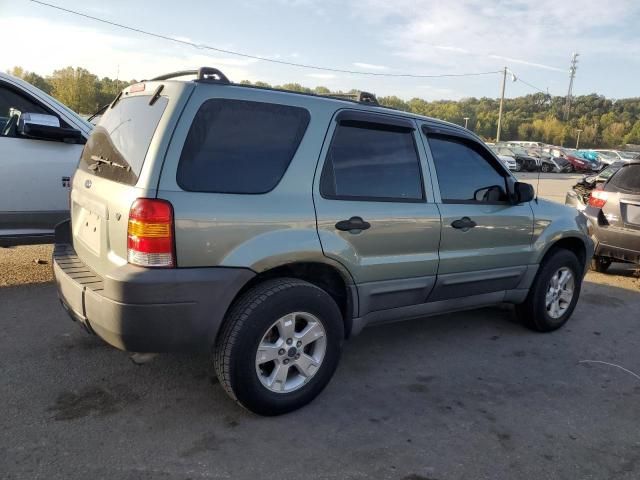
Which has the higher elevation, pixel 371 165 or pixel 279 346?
pixel 371 165

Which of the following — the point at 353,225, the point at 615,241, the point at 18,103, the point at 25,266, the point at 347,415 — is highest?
the point at 18,103

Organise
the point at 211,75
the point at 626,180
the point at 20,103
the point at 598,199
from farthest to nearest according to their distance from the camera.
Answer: the point at 598,199
the point at 626,180
the point at 20,103
the point at 211,75

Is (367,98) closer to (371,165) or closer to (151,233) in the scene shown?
(371,165)

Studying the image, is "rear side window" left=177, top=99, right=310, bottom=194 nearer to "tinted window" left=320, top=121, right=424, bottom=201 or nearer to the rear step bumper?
"tinted window" left=320, top=121, right=424, bottom=201

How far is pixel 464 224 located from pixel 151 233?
7.36 feet

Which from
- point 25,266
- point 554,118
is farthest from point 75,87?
point 554,118

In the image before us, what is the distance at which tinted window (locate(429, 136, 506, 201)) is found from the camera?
3.83 meters

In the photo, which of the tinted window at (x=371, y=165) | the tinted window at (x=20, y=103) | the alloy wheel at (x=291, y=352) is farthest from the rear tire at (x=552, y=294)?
the tinted window at (x=20, y=103)

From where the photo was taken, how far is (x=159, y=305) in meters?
2.63

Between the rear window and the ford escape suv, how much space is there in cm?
1

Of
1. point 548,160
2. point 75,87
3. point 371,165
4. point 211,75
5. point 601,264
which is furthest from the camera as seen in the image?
point 75,87

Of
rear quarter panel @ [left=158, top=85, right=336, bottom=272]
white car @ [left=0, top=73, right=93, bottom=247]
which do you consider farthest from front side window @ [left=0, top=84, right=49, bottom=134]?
rear quarter panel @ [left=158, top=85, right=336, bottom=272]

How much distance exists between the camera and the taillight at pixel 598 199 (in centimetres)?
681

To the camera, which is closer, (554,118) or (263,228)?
(263,228)
